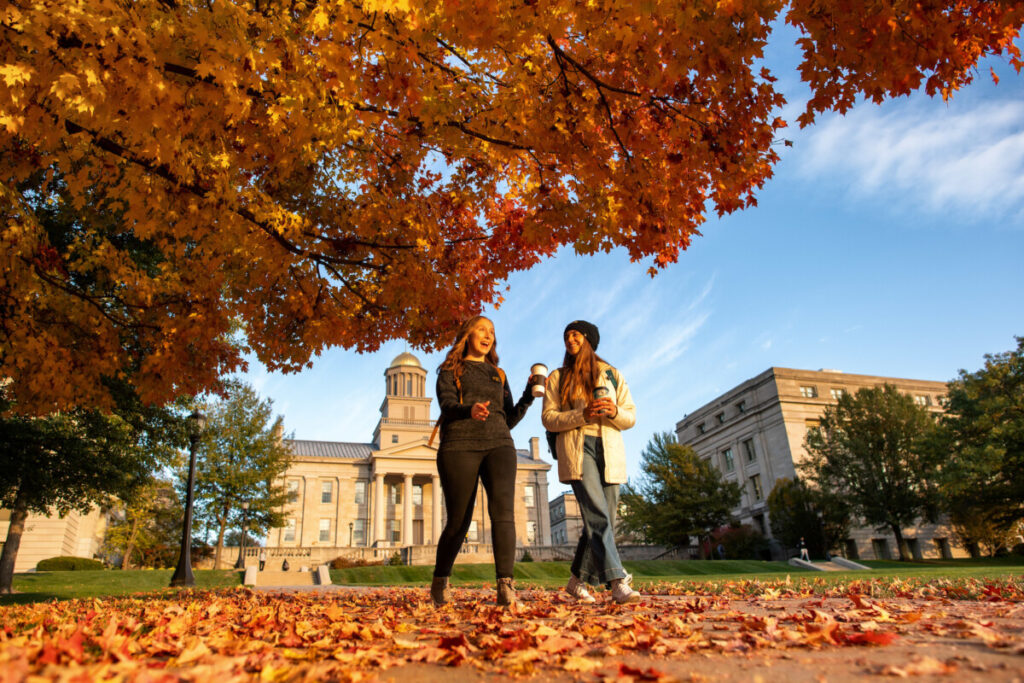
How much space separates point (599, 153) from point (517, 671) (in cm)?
397

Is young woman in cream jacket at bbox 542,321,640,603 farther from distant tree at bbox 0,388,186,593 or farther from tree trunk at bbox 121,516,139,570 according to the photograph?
tree trunk at bbox 121,516,139,570

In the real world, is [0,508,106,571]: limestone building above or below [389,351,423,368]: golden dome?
below

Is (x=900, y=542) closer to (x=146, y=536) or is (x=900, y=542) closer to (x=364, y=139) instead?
(x=364, y=139)

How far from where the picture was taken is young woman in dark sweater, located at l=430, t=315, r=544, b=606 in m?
4.27

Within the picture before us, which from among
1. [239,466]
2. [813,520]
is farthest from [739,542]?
[239,466]

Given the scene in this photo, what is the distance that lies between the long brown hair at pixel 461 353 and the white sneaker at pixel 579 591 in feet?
6.42

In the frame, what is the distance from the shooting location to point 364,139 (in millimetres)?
5703

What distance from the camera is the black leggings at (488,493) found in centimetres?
425

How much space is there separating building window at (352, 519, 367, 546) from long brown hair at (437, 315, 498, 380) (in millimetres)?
57093

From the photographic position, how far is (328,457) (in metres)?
59.8

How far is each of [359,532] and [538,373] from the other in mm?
58210

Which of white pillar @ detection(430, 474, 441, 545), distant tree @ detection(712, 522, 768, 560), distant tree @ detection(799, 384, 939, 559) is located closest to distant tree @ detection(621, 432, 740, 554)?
distant tree @ detection(712, 522, 768, 560)

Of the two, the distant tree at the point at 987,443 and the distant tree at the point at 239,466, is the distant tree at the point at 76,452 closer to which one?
the distant tree at the point at 239,466

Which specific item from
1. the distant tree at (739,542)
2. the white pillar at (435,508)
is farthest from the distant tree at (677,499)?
the white pillar at (435,508)
